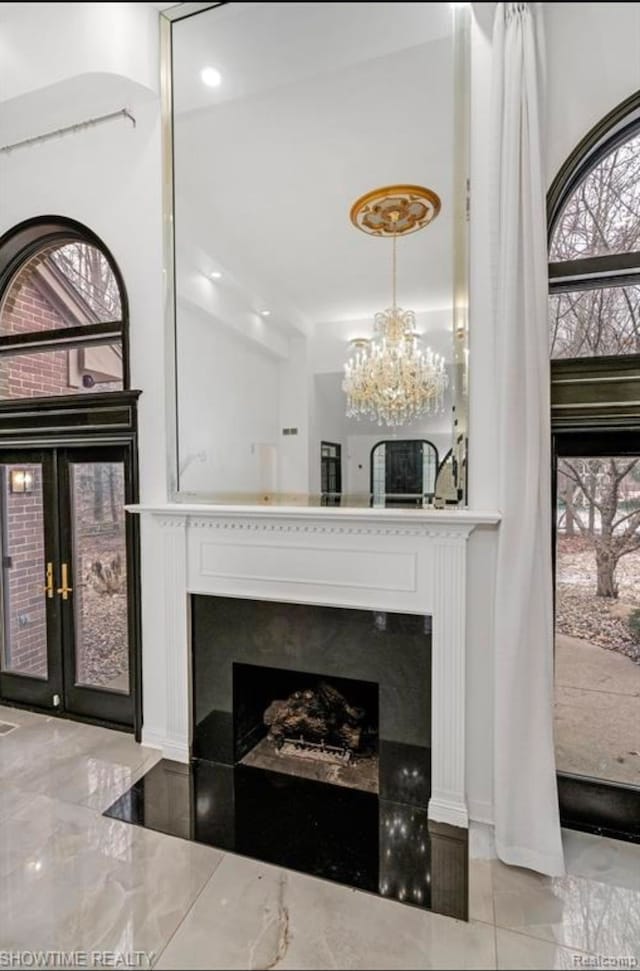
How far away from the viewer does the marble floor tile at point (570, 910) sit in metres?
1.76

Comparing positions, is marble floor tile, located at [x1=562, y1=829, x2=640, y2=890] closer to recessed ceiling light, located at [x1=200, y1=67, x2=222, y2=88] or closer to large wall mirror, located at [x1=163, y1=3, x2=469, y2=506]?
large wall mirror, located at [x1=163, y1=3, x2=469, y2=506]

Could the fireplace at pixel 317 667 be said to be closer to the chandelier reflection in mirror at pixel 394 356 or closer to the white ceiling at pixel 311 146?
the chandelier reflection in mirror at pixel 394 356

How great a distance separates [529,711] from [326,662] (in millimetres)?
995

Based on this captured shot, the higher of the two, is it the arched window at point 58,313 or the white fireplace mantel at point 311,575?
the arched window at point 58,313

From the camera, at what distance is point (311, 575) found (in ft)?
8.29

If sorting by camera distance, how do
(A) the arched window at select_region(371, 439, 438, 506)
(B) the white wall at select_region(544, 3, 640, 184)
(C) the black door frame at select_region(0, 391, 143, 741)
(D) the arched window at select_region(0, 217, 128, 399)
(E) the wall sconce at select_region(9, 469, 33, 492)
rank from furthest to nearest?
1. (E) the wall sconce at select_region(9, 469, 33, 492)
2. (D) the arched window at select_region(0, 217, 128, 399)
3. (C) the black door frame at select_region(0, 391, 143, 741)
4. (A) the arched window at select_region(371, 439, 438, 506)
5. (B) the white wall at select_region(544, 3, 640, 184)

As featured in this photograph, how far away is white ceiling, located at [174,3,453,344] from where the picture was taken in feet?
7.50

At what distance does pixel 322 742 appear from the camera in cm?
288

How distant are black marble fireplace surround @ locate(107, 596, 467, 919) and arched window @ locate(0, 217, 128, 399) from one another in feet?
5.67

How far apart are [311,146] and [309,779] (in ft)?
10.8

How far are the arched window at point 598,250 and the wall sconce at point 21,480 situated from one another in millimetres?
3373

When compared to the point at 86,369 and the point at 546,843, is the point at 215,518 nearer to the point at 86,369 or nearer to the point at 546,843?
the point at 86,369

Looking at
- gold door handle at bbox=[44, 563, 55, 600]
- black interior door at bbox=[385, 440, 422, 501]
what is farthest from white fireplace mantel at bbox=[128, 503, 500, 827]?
gold door handle at bbox=[44, 563, 55, 600]

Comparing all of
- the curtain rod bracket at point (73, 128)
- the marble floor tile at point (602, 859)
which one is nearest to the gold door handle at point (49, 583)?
the curtain rod bracket at point (73, 128)
